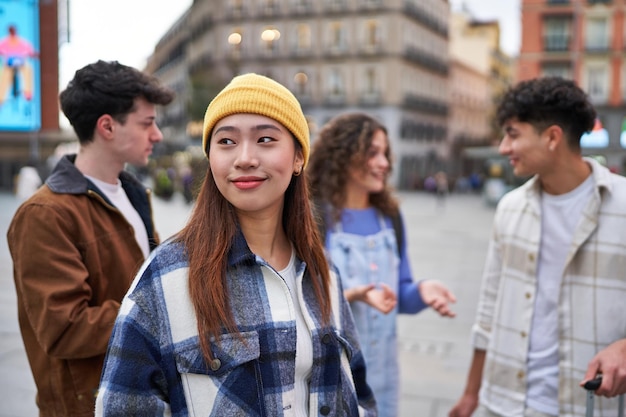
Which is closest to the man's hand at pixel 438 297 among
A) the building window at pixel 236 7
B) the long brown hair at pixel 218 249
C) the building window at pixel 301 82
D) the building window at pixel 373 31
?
the long brown hair at pixel 218 249

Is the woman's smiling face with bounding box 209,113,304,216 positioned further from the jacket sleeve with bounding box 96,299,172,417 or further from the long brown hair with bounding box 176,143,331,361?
the jacket sleeve with bounding box 96,299,172,417

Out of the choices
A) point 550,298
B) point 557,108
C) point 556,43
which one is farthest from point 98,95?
point 556,43

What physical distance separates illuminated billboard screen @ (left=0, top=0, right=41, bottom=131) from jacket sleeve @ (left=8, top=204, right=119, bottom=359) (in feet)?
24.9

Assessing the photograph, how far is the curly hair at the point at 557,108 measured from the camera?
2588 mm

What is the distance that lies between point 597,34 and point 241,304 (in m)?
39.7

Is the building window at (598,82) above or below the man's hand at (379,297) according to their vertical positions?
above

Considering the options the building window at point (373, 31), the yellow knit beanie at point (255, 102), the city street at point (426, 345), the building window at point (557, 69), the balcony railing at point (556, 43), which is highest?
the building window at point (373, 31)

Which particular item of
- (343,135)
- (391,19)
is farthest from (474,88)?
(343,135)

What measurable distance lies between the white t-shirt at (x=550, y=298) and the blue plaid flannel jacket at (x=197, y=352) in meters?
1.23

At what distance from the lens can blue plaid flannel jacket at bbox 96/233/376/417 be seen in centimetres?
146

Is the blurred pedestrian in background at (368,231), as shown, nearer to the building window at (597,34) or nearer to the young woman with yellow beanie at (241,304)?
the young woman with yellow beanie at (241,304)

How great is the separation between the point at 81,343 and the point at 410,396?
3.40m

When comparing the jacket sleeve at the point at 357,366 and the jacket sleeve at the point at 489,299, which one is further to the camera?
the jacket sleeve at the point at 489,299

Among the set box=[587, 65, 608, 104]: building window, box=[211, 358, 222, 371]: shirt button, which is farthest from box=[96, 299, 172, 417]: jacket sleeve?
box=[587, 65, 608, 104]: building window
